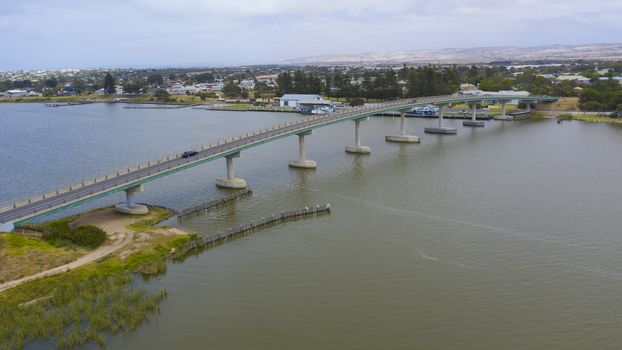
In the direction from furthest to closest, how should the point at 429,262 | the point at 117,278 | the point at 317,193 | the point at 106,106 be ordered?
1. the point at 106,106
2. the point at 317,193
3. the point at 429,262
4. the point at 117,278

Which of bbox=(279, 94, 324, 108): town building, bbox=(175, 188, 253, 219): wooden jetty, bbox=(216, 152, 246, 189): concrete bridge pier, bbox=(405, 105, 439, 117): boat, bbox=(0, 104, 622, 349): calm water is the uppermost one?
bbox=(279, 94, 324, 108): town building

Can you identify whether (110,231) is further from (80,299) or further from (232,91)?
(232,91)

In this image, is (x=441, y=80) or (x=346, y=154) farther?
(x=441, y=80)

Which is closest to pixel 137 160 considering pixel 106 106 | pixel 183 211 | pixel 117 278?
pixel 183 211

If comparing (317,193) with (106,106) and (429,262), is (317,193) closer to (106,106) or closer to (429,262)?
(429,262)

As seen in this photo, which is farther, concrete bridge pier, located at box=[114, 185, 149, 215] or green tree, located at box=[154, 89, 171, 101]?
green tree, located at box=[154, 89, 171, 101]

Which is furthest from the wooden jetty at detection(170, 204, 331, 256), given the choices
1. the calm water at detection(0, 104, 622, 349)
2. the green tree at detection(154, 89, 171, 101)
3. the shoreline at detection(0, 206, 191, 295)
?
the green tree at detection(154, 89, 171, 101)

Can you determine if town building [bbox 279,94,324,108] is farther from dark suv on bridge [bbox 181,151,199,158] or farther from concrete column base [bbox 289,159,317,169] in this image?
dark suv on bridge [bbox 181,151,199,158]

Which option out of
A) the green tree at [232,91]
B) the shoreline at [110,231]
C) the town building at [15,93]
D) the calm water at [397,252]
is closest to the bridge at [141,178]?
the shoreline at [110,231]
